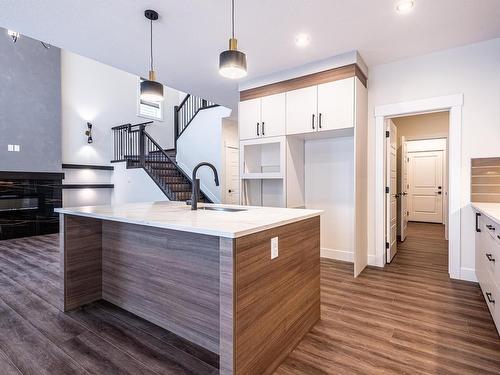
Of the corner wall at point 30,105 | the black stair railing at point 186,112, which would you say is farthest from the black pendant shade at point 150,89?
the corner wall at point 30,105

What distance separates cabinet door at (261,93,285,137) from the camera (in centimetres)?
385

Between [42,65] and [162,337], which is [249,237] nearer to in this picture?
[162,337]

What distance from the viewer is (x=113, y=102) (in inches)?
301

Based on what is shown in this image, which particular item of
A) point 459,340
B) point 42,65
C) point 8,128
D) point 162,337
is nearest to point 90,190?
point 8,128

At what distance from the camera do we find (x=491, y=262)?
214 centimetres

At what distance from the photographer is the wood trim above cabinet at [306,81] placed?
3.33 m

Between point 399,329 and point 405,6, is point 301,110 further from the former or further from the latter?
point 399,329

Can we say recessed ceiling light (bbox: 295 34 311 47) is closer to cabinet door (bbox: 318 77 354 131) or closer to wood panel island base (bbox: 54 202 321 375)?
cabinet door (bbox: 318 77 354 131)

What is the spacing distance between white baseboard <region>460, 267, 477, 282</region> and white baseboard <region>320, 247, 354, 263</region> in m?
1.23

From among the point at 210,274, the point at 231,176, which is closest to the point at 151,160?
the point at 231,176

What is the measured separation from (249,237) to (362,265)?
2619mm

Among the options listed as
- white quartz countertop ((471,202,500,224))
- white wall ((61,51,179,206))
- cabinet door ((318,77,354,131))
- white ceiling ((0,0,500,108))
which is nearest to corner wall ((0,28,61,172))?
white wall ((61,51,179,206))

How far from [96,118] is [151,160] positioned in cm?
194

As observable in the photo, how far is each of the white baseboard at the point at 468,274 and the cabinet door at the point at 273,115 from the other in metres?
2.69
